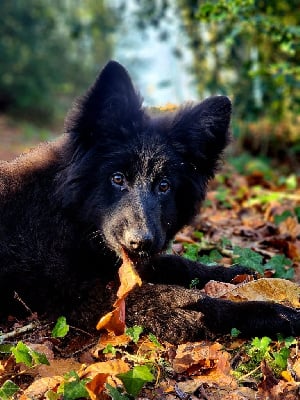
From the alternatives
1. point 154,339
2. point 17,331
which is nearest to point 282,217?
point 154,339

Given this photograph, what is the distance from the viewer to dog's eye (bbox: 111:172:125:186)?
4395 millimetres

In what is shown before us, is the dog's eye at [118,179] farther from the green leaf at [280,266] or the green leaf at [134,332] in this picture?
the green leaf at [280,266]

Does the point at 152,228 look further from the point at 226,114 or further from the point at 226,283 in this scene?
the point at 226,114

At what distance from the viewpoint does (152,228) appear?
13.4ft

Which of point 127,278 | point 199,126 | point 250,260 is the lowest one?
point 250,260

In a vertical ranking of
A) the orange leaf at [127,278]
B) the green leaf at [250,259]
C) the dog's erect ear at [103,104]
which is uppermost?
the dog's erect ear at [103,104]

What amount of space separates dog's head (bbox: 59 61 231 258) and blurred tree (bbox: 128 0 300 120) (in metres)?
4.30

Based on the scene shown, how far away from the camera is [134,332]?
12.5ft

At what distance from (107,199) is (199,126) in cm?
96

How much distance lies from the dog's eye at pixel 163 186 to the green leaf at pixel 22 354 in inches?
63.3

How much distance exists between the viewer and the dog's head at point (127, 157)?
428cm

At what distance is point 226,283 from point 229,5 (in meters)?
3.59

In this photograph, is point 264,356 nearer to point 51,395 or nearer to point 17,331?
point 51,395

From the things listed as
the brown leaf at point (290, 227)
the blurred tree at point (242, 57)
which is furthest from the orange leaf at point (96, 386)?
the blurred tree at point (242, 57)
